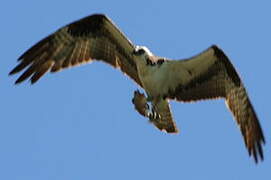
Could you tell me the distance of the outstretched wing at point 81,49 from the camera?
20094 mm

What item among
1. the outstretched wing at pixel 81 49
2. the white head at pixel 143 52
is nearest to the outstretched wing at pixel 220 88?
the white head at pixel 143 52

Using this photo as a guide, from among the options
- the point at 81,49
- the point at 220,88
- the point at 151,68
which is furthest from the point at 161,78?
the point at 81,49

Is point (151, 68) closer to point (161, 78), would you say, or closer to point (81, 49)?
point (161, 78)

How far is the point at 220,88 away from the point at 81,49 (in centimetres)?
329

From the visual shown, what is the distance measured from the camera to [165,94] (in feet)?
64.3

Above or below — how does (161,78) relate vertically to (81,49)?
below

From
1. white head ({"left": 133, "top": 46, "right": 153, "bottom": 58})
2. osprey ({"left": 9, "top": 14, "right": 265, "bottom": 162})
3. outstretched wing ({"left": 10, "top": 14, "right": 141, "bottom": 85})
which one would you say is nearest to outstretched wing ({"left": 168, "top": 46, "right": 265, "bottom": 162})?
osprey ({"left": 9, "top": 14, "right": 265, "bottom": 162})

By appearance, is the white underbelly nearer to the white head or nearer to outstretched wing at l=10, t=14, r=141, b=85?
the white head

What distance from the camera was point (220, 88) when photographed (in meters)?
19.5

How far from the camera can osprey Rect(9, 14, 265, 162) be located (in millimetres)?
19031

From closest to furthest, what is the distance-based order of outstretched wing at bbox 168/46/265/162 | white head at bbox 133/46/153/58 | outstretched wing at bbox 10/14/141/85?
1. outstretched wing at bbox 168/46/265/162
2. white head at bbox 133/46/153/58
3. outstretched wing at bbox 10/14/141/85

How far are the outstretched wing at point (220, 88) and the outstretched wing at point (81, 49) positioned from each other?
3.55 ft

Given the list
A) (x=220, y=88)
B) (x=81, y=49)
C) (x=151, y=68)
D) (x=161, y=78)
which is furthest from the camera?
(x=81, y=49)

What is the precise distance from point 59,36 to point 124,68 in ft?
5.40
